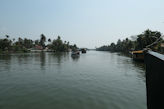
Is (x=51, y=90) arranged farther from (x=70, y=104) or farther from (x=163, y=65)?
(x=163, y=65)

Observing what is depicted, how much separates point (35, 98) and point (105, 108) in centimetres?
488

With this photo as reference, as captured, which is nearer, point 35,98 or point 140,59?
point 35,98

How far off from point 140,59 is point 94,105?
108 ft

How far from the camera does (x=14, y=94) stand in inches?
382

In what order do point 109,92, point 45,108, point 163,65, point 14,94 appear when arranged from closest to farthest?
point 163,65 < point 45,108 < point 14,94 < point 109,92

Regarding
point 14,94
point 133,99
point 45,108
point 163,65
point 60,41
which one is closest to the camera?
point 163,65

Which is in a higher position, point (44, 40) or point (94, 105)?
point (44, 40)

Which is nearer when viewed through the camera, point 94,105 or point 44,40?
point 94,105

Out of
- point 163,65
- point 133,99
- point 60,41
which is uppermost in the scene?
point 60,41

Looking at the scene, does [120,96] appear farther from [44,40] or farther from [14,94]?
[44,40]

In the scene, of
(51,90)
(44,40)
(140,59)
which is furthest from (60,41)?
(51,90)

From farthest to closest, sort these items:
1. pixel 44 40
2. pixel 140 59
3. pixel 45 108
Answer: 1. pixel 44 40
2. pixel 140 59
3. pixel 45 108

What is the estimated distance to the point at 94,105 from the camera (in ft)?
25.8

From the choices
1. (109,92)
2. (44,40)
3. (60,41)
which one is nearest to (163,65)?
(109,92)
